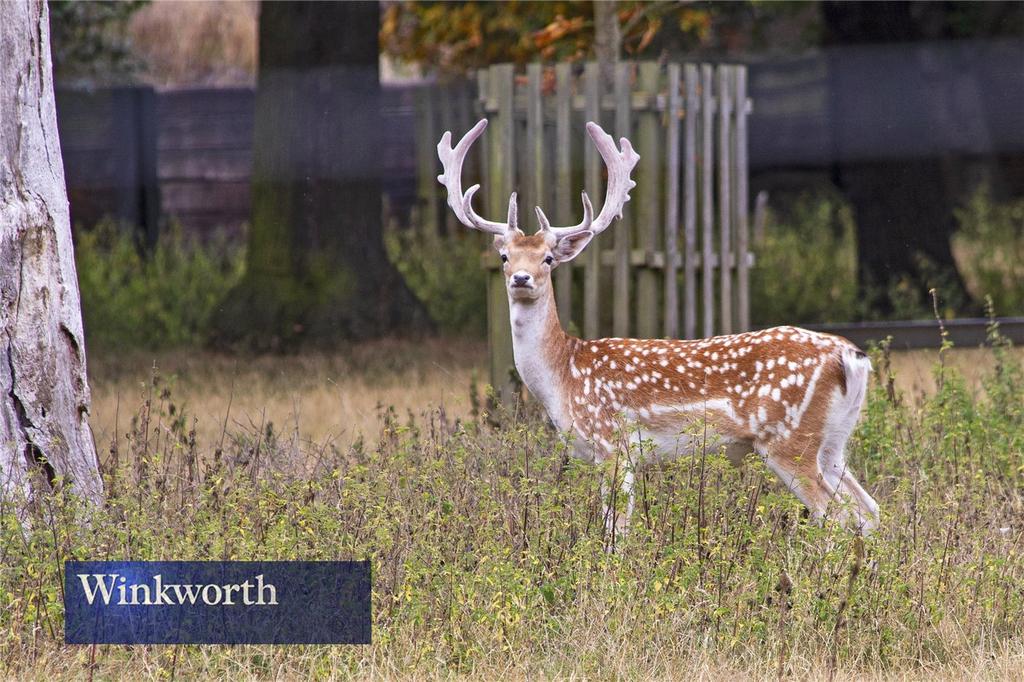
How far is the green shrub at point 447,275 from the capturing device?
13016mm

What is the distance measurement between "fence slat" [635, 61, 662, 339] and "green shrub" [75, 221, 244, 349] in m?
4.54

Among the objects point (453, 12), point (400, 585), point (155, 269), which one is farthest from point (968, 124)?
point (400, 585)

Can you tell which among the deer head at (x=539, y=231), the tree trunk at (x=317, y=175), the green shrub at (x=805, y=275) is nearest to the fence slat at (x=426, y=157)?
the green shrub at (x=805, y=275)

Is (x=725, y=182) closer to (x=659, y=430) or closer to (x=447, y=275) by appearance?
(x=659, y=430)

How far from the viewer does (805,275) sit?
45.8 ft

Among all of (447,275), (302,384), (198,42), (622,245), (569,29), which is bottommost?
(302,384)

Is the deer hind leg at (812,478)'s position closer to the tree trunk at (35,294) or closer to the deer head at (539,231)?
the deer head at (539,231)

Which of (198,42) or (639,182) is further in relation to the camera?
(198,42)

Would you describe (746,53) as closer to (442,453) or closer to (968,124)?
(968,124)

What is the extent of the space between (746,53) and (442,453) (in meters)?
12.7

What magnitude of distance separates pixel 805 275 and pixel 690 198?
18.5ft

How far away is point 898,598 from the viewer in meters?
4.89

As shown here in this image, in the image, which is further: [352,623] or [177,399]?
[177,399]

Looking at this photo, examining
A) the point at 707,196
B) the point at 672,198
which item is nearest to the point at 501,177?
the point at 672,198
